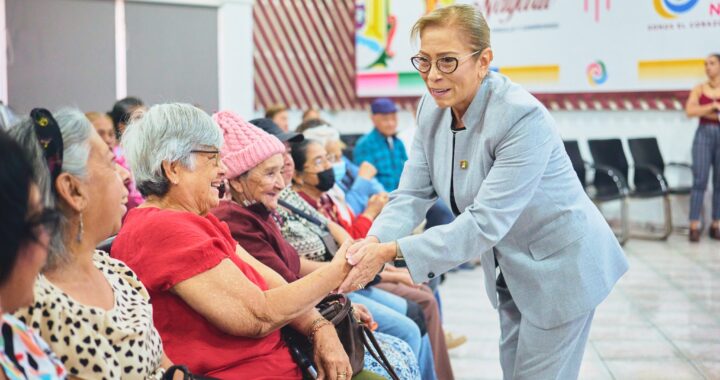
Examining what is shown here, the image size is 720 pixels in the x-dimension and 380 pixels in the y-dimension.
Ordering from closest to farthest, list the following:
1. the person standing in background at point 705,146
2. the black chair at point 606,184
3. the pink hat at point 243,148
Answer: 1. the pink hat at point 243,148
2. the black chair at point 606,184
3. the person standing in background at point 705,146

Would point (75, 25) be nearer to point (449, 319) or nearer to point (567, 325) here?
point (449, 319)

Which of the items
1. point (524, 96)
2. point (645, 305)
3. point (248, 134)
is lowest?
point (645, 305)

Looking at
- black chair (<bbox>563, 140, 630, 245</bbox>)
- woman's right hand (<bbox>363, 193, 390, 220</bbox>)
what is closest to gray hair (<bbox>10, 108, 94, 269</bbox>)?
woman's right hand (<bbox>363, 193, 390, 220</bbox>)

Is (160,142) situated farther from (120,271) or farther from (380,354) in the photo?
(380,354)

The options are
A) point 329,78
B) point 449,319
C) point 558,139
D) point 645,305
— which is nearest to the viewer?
point 558,139

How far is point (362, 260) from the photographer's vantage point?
2418 mm

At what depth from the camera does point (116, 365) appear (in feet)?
5.82

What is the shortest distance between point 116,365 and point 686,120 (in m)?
8.28

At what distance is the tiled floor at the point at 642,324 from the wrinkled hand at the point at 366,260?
1942 millimetres

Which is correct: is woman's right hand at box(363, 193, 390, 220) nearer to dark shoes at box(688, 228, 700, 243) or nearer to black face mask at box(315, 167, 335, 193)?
black face mask at box(315, 167, 335, 193)

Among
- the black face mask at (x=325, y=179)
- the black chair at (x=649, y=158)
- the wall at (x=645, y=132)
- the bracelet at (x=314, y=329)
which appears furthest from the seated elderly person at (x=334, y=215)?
the black chair at (x=649, y=158)

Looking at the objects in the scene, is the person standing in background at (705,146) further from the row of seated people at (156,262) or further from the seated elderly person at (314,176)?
the row of seated people at (156,262)

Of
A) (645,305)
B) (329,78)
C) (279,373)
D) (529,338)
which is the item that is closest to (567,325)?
(529,338)

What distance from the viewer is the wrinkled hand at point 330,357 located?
2383mm
